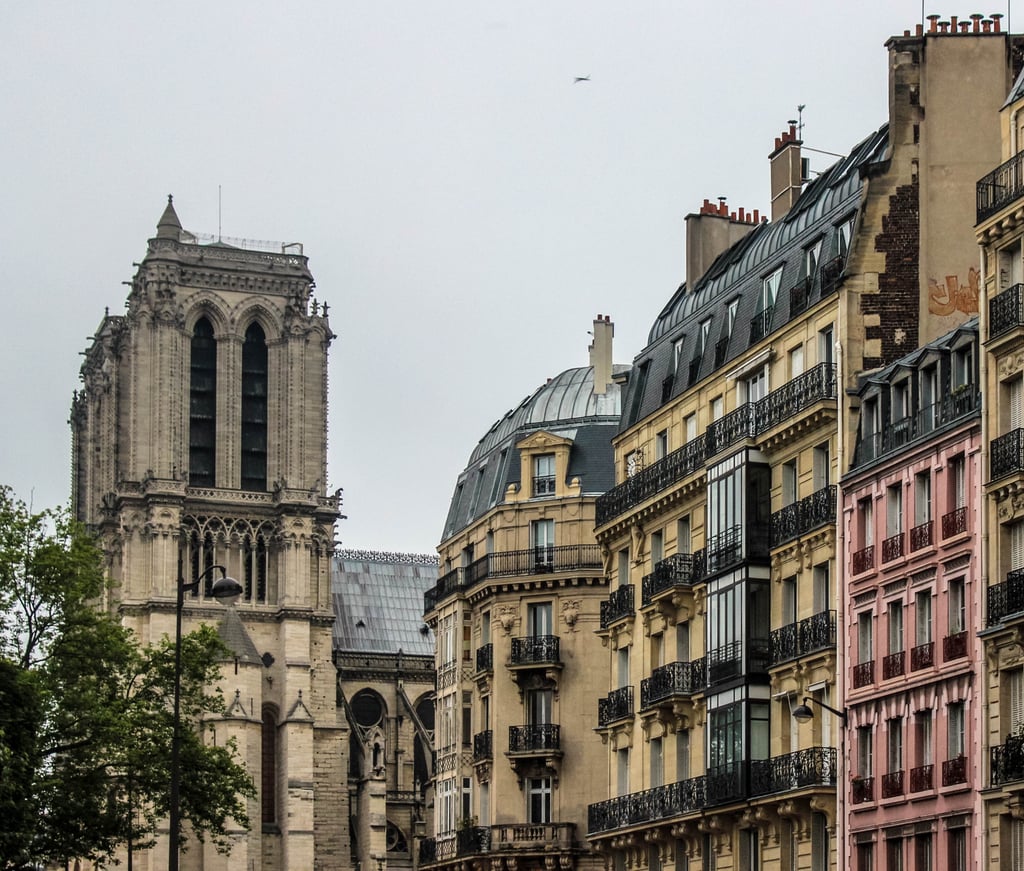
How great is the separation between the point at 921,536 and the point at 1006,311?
481cm

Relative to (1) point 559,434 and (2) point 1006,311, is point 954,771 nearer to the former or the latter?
(2) point 1006,311

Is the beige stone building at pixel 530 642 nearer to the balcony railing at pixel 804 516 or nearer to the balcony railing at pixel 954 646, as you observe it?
the balcony railing at pixel 804 516

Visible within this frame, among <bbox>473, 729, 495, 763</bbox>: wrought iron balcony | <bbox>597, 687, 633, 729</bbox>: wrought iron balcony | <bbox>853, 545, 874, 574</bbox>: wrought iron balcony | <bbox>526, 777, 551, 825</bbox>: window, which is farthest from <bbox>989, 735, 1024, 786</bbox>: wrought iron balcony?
<bbox>473, 729, 495, 763</bbox>: wrought iron balcony

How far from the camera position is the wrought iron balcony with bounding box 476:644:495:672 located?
70.7 metres

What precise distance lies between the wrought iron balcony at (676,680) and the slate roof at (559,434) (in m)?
14.2

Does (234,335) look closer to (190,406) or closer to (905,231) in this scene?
(190,406)

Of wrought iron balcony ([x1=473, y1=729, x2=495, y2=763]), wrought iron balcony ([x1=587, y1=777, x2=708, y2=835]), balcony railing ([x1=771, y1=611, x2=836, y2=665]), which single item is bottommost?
wrought iron balcony ([x1=587, y1=777, x2=708, y2=835])

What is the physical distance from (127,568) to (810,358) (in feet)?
249

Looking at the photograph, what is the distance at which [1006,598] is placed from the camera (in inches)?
1638

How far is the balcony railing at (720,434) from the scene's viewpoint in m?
50.4

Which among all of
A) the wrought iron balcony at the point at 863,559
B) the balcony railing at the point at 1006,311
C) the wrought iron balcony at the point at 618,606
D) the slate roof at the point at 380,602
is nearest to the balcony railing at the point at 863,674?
the wrought iron balcony at the point at 863,559

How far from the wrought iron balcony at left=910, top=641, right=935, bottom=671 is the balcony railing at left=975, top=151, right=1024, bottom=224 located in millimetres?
7402

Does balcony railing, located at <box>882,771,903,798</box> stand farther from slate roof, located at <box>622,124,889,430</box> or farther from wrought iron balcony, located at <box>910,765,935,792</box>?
slate roof, located at <box>622,124,889,430</box>

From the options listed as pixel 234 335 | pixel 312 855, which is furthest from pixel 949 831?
pixel 234 335
